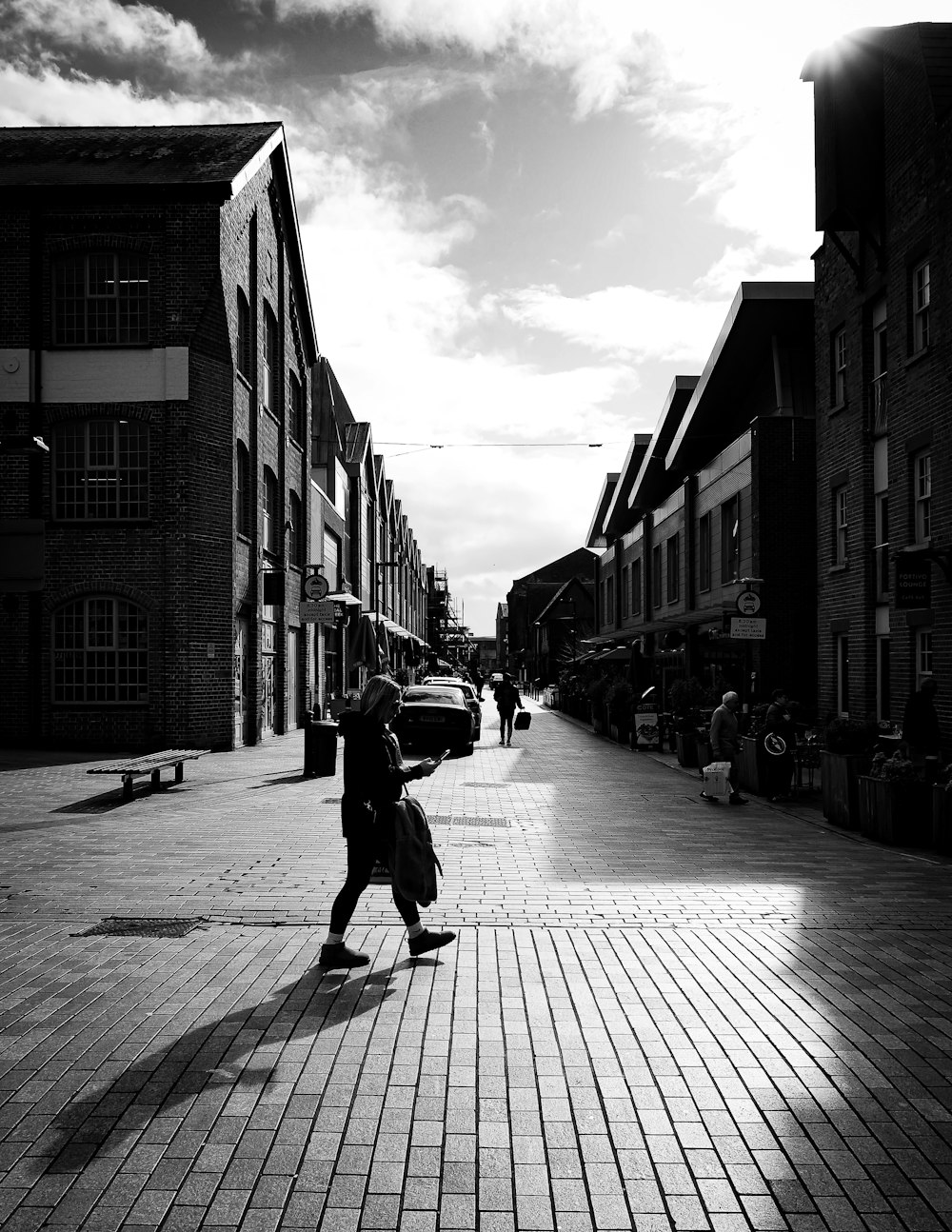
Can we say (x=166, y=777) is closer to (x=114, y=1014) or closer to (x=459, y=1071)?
(x=114, y=1014)

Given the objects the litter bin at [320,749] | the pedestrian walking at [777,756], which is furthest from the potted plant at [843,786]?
the litter bin at [320,749]

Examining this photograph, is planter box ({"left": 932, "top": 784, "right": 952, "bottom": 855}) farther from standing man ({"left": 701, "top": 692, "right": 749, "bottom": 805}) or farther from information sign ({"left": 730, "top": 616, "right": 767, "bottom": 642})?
information sign ({"left": 730, "top": 616, "right": 767, "bottom": 642})

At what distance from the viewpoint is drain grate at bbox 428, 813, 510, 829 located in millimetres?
12062

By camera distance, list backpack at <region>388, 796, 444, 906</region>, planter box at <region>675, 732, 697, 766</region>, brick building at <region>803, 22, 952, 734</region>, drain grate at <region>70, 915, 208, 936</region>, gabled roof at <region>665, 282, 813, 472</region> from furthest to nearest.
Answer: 1. gabled roof at <region>665, 282, 813, 472</region>
2. planter box at <region>675, 732, 697, 766</region>
3. brick building at <region>803, 22, 952, 734</region>
4. drain grate at <region>70, 915, 208, 936</region>
5. backpack at <region>388, 796, 444, 906</region>

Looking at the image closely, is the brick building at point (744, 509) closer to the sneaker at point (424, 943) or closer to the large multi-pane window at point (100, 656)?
the large multi-pane window at point (100, 656)

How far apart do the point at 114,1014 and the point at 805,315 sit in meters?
25.1

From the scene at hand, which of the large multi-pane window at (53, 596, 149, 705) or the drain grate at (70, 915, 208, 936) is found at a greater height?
the large multi-pane window at (53, 596, 149, 705)

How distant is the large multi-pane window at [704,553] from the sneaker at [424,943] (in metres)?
25.7

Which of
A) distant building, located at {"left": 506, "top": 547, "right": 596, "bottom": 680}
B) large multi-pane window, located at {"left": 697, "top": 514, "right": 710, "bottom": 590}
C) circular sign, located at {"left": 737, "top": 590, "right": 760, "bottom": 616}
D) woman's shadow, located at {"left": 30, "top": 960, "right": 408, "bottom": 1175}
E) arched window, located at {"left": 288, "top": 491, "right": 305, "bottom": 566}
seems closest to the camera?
woman's shadow, located at {"left": 30, "top": 960, "right": 408, "bottom": 1175}

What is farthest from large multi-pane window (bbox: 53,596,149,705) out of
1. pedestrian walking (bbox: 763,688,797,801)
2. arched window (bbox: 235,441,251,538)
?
pedestrian walking (bbox: 763,688,797,801)

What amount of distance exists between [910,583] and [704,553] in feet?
52.5

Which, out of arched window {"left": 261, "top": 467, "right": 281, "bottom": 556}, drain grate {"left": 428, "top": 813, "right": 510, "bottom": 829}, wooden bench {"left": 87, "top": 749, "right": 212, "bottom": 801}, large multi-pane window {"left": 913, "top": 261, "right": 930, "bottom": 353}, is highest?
large multi-pane window {"left": 913, "top": 261, "right": 930, "bottom": 353}

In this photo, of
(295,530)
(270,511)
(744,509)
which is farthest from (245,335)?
(744,509)

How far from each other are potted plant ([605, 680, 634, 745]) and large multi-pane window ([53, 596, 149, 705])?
1087 centimetres
